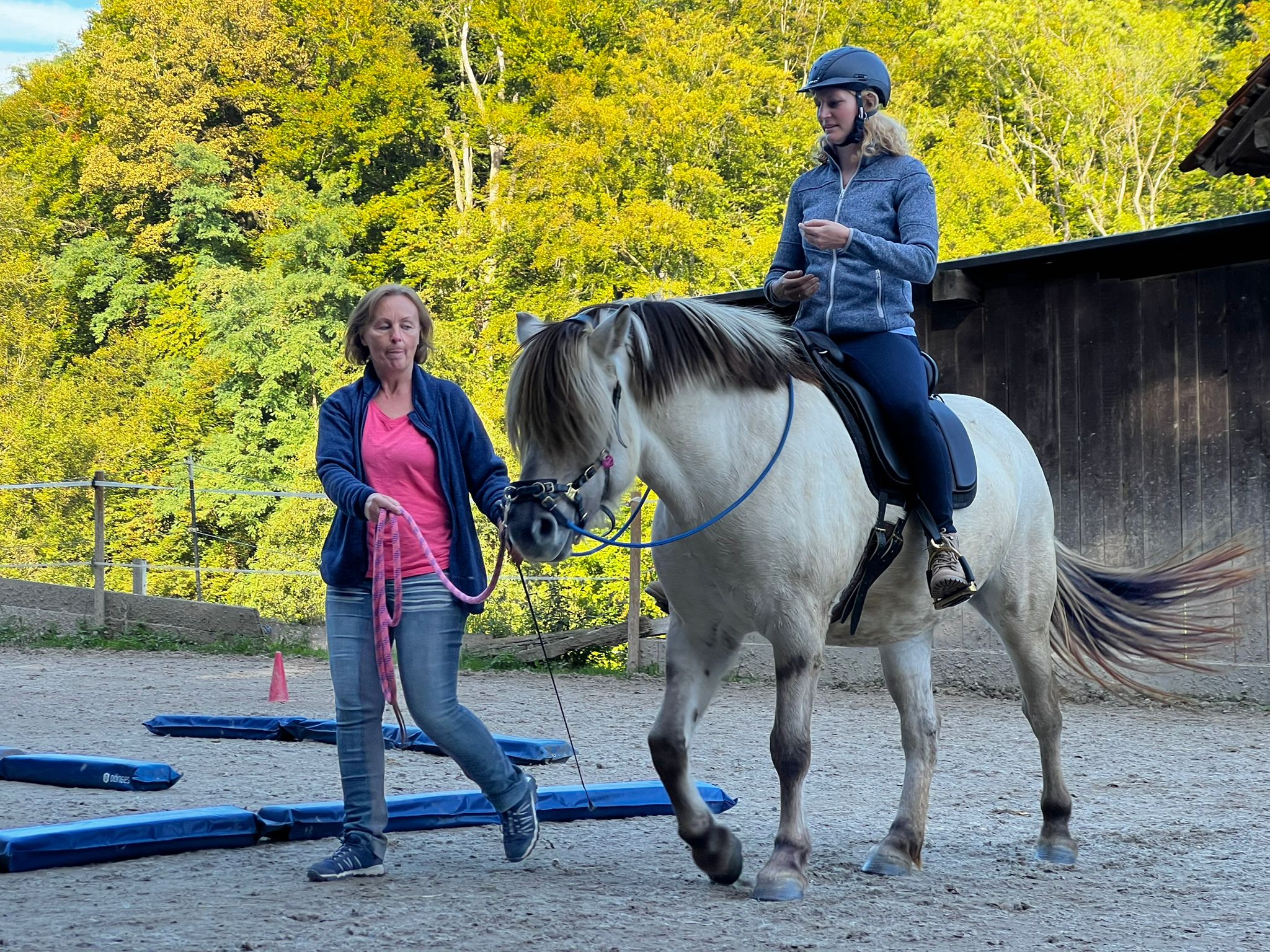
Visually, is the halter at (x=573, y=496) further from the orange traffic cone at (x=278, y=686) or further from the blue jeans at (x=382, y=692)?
the orange traffic cone at (x=278, y=686)

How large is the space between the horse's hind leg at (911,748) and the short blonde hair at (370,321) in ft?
6.89

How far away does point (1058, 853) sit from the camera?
15.7ft

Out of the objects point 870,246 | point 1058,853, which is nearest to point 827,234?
point 870,246

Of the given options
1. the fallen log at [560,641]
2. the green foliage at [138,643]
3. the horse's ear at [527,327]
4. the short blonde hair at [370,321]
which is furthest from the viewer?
the green foliage at [138,643]

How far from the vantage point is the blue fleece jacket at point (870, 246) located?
4305mm

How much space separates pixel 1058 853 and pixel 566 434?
8.33ft

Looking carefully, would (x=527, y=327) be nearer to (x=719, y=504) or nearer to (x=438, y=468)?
(x=438, y=468)

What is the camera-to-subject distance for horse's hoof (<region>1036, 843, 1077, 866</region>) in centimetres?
476

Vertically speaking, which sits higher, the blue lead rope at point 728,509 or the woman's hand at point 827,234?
the woman's hand at point 827,234

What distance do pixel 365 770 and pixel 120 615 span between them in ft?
34.5

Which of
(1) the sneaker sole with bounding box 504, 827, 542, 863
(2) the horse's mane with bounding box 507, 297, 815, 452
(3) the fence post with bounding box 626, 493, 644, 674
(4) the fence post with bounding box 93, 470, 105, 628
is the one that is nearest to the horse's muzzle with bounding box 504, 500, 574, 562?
(2) the horse's mane with bounding box 507, 297, 815, 452

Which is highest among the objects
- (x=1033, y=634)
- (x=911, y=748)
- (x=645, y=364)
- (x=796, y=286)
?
(x=796, y=286)

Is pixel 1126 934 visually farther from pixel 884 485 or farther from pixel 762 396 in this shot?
pixel 762 396

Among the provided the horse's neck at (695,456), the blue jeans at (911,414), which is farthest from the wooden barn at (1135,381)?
the horse's neck at (695,456)
